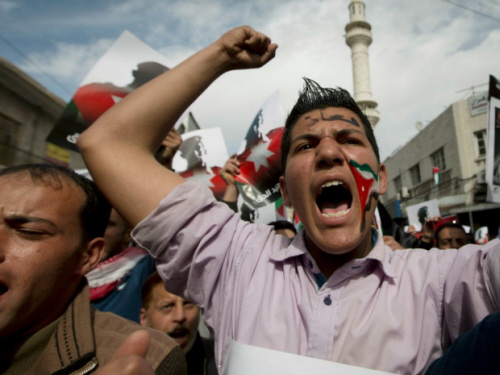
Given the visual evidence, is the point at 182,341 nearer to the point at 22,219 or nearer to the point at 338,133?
the point at 22,219

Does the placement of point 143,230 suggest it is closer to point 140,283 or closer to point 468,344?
point 468,344

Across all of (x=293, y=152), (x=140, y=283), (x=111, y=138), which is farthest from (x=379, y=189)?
(x=140, y=283)

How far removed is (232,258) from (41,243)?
632 mm

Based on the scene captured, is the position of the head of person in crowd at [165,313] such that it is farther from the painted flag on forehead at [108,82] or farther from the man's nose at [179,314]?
the painted flag on forehead at [108,82]

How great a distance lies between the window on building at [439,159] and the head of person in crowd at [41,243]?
22.8 meters

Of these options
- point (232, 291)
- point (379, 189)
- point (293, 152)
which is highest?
point (293, 152)

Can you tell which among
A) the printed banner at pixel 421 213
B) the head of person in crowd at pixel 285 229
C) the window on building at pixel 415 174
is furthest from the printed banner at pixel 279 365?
the window on building at pixel 415 174

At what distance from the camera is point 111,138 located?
125 centimetres

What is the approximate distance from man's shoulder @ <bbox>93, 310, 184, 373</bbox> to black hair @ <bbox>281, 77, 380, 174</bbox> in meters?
0.78

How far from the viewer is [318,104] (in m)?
1.47

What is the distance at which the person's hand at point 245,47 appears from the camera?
1.38 meters

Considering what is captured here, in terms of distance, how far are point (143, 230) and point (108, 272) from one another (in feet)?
4.83

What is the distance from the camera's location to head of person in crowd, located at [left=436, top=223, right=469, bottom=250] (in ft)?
14.4

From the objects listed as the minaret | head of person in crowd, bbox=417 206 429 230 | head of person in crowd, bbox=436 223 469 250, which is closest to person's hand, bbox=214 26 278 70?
head of person in crowd, bbox=436 223 469 250
